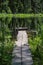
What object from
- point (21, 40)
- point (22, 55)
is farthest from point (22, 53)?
point (21, 40)

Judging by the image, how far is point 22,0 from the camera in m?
9.66

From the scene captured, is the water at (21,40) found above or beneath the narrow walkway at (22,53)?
above

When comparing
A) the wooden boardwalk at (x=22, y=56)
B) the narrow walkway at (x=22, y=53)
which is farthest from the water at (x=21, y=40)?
the wooden boardwalk at (x=22, y=56)

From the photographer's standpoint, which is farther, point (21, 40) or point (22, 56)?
point (21, 40)

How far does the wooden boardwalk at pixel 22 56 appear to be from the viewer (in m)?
4.75

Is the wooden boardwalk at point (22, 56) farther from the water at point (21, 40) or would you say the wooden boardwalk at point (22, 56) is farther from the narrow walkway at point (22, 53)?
the water at point (21, 40)

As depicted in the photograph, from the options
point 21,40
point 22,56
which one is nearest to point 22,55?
point 22,56

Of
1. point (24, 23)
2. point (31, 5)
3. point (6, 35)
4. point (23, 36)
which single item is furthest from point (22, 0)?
point (6, 35)

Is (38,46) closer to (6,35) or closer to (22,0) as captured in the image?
(6,35)

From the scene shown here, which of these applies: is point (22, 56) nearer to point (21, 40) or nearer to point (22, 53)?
point (22, 53)

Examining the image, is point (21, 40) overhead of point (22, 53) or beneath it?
overhead

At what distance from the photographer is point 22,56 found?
16.0ft

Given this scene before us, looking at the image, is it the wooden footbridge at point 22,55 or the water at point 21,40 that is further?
the water at point 21,40

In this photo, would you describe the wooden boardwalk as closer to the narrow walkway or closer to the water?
the narrow walkway
